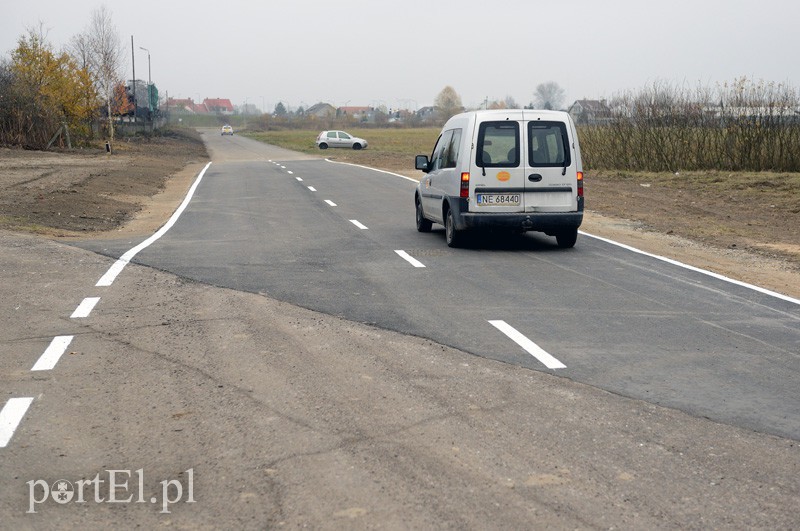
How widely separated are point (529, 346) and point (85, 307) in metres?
4.30

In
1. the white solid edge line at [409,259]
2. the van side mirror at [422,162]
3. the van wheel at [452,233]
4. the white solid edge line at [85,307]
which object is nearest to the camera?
the white solid edge line at [85,307]

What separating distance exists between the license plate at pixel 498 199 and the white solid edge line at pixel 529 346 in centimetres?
516

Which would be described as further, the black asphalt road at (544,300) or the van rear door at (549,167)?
the van rear door at (549,167)

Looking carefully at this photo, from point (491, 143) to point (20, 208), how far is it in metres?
10.7

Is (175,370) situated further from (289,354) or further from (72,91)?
(72,91)

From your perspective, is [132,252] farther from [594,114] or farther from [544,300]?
[594,114]

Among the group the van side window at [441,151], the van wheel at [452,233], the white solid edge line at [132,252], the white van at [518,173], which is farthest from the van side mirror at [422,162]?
the white solid edge line at [132,252]

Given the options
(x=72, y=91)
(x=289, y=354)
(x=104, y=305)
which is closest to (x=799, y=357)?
(x=289, y=354)

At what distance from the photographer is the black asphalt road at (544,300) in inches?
265

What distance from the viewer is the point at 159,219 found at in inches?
770

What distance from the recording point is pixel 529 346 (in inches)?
303

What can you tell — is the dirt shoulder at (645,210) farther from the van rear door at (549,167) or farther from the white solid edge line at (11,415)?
the white solid edge line at (11,415)

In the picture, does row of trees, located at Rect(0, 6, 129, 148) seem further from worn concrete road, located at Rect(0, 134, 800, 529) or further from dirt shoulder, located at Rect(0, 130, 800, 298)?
worn concrete road, located at Rect(0, 134, 800, 529)

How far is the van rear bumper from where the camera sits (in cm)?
1363
